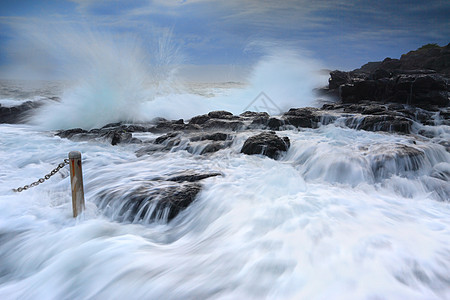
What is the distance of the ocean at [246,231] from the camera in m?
2.60

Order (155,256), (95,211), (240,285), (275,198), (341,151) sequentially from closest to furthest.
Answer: (240,285)
(155,256)
(95,211)
(275,198)
(341,151)

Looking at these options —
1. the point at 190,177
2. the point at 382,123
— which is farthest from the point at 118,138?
the point at 382,123

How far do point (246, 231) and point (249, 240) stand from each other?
24 centimetres

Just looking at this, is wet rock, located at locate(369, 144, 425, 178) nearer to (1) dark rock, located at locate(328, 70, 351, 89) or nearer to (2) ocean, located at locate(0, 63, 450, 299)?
(2) ocean, located at locate(0, 63, 450, 299)

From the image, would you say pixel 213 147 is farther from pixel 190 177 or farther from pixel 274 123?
pixel 274 123

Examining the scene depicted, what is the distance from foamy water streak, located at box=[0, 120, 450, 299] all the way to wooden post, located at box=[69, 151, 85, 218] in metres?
0.22

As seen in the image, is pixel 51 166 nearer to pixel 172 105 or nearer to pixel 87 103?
pixel 87 103

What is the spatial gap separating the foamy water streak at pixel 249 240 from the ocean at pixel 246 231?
2 cm

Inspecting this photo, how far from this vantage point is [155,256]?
3.12 metres

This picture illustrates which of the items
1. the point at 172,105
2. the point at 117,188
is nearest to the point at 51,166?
the point at 117,188

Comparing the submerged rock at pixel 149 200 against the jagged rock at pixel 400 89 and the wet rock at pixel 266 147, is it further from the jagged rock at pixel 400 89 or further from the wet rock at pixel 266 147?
the jagged rock at pixel 400 89

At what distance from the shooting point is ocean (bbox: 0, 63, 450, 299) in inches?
102

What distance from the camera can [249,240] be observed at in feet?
11.3

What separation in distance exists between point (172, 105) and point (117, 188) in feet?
46.7
